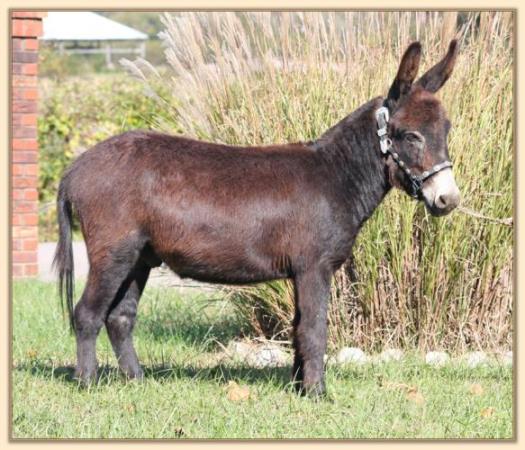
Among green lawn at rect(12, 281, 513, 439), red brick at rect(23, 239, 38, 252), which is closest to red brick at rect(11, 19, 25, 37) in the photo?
red brick at rect(23, 239, 38, 252)

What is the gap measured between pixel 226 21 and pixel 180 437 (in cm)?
334

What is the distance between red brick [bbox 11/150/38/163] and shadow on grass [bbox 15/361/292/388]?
3614 mm

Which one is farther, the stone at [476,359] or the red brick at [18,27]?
the red brick at [18,27]

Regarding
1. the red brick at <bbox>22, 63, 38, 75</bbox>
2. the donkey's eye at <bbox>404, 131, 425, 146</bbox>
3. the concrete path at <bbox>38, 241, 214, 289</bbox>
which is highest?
the red brick at <bbox>22, 63, 38, 75</bbox>

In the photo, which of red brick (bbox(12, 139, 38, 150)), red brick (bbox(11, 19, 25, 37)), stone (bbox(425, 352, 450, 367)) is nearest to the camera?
stone (bbox(425, 352, 450, 367))

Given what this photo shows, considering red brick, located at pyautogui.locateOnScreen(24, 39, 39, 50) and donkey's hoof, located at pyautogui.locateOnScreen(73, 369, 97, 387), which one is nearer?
donkey's hoof, located at pyautogui.locateOnScreen(73, 369, 97, 387)

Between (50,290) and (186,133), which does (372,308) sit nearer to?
(186,133)

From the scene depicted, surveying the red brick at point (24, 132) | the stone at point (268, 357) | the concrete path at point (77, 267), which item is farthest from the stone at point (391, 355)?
the red brick at point (24, 132)

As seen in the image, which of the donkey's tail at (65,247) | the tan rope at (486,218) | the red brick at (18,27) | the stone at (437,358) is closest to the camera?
the donkey's tail at (65,247)

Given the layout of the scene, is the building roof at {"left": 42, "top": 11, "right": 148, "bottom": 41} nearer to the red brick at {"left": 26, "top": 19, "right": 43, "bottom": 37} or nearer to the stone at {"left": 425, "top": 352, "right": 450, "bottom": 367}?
the red brick at {"left": 26, "top": 19, "right": 43, "bottom": 37}

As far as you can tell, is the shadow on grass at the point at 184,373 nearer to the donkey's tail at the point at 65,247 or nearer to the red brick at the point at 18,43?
the donkey's tail at the point at 65,247

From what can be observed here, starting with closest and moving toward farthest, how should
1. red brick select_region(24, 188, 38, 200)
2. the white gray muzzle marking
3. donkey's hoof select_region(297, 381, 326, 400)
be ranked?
the white gray muzzle marking → donkey's hoof select_region(297, 381, 326, 400) → red brick select_region(24, 188, 38, 200)

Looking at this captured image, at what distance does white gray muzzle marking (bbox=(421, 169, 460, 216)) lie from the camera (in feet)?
18.2

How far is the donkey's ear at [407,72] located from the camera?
18.2 ft
